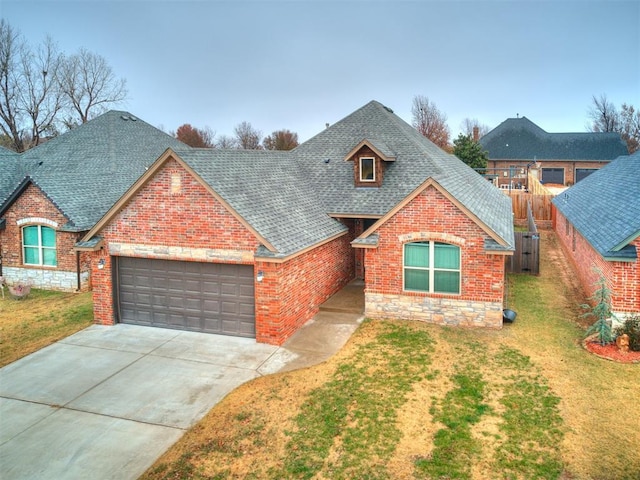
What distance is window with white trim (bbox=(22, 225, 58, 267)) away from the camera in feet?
65.5

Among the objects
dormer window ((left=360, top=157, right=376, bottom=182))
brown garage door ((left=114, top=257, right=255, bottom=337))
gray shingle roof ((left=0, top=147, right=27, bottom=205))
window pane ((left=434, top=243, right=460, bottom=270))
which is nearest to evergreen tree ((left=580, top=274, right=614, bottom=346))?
window pane ((left=434, top=243, right=460, bottom=270))

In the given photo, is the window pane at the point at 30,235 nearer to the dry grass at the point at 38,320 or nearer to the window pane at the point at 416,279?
the dry grass at the point at 38,320

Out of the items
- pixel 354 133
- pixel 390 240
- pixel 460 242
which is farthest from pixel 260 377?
pixel 354 133

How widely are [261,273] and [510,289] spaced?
1047 centimetres

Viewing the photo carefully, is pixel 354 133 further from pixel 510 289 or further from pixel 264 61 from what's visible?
pixel 264 61

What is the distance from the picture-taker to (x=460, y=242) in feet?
45.5

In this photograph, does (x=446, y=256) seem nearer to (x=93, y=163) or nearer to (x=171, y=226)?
(x=171, y=226)

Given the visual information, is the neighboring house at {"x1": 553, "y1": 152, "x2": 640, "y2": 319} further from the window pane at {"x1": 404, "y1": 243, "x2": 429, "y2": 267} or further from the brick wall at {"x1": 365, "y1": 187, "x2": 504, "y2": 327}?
the window pane at {"x1": 404, "y1": 243, "x2": 429, "y2": 267}

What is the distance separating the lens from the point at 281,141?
234 ft

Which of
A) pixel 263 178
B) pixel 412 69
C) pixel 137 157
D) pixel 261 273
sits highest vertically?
pixel 412 69

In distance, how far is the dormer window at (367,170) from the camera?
1895cm

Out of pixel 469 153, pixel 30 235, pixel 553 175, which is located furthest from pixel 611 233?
pixel 553 175

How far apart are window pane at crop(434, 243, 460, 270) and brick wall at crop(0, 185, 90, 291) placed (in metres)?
14.5

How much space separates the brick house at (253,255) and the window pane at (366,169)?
4098 millimetres
